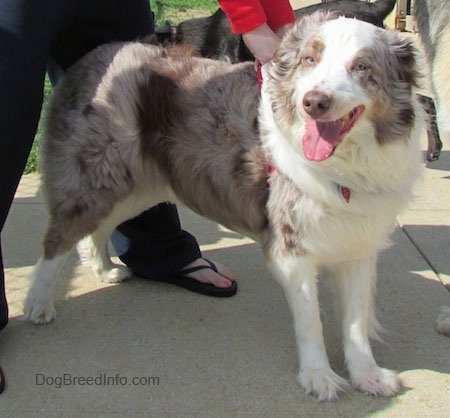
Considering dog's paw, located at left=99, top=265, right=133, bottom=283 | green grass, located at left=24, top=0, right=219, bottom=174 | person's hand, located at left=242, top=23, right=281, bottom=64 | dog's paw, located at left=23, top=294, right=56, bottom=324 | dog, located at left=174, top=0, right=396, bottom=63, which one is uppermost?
person's hand, located at left=242, top=23, right=281, bottom=64

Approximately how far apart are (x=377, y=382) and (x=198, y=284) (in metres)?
1.21

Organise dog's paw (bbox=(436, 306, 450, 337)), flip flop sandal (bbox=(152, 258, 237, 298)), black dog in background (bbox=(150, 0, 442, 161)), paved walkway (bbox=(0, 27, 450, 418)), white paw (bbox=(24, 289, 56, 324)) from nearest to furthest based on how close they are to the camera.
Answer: paved walkway (bbox=(0, 27, 450, 418)) < dog's paw (bbox=(436, 306, 450, 337)) < white paw (bbox=(24, 289, 56, 324)) < flip flop sandal (bbox=(152, 258, 237, 298)) < black dog in background (bbox=(150, 0, 442, 161))

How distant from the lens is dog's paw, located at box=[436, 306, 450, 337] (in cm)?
321

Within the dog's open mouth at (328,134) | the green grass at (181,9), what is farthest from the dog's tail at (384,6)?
the green grass at (181,9)

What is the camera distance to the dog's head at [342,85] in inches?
90.2

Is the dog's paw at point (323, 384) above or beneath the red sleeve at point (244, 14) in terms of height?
beneath

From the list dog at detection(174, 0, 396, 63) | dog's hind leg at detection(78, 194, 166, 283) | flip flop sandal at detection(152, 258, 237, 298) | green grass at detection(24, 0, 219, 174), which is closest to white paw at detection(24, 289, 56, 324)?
dog's hind leg at detection(78, 194, 166, 283)

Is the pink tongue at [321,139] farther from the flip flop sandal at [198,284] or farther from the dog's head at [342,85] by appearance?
the flip flop sandal at [198,284]

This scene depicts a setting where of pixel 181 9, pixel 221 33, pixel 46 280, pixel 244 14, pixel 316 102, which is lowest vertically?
pixel 181 9

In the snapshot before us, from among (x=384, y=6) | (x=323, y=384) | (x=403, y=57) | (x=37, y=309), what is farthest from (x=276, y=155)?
(x=384, y=6)

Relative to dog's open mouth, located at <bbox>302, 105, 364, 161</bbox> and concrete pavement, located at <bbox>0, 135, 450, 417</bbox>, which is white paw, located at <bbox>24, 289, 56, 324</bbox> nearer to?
concrete pavement, located at <bbox>0, 135, 450, 417</bbox>

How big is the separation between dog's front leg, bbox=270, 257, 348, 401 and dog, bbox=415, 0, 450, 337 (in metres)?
0.77

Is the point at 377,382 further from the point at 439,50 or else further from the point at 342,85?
the point at 439,50

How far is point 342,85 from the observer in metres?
2.29
